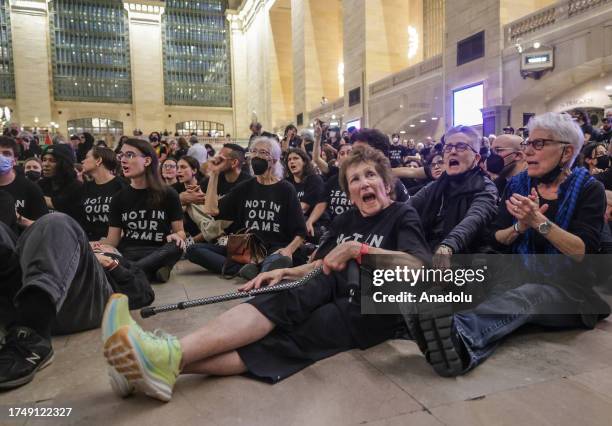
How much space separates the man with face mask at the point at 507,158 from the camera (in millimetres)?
3904

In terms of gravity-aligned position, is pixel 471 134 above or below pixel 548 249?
above

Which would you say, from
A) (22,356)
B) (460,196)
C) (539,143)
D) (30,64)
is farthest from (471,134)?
(30,64)

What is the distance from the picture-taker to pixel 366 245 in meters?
2.18

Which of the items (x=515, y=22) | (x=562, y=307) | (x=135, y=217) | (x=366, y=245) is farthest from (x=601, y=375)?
(x=515, y=22)

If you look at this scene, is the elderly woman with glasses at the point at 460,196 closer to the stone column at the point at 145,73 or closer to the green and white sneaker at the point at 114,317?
the green and white sneaker at the point at 114,317

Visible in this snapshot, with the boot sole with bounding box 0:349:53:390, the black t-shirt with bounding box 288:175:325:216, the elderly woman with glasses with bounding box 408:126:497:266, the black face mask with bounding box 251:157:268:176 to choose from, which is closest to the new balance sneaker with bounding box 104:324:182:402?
the boot sole with bounding box 0:349:53:390

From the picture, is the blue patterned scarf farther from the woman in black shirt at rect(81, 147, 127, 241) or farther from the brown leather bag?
the woman in black shirt at rect(81, 147, 127, 241)

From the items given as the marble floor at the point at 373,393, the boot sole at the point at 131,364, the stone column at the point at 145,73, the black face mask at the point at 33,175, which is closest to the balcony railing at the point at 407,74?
the black face mask at the point at 33,175

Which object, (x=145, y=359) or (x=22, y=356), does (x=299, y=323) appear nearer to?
(x=145, y=359)

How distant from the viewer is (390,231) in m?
2.29

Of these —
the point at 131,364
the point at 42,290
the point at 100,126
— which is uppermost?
the point at 100,126

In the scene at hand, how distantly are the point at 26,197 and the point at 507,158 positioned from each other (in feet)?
13.9

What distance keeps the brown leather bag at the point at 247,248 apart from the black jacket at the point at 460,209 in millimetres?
1514

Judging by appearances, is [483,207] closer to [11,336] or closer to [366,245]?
[366,245]
